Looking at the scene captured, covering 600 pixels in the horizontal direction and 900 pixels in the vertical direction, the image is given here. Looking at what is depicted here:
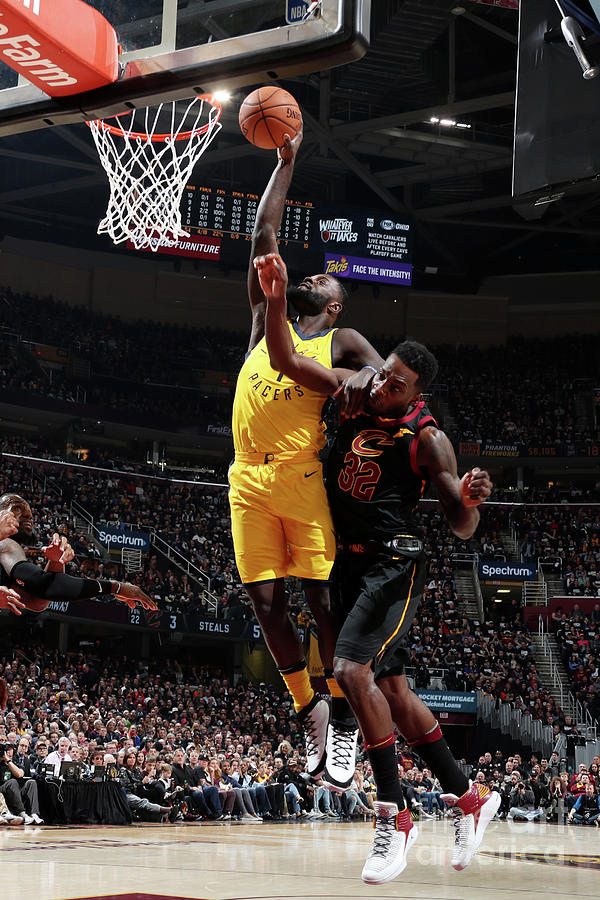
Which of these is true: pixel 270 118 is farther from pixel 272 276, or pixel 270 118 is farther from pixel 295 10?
pixel 272 276

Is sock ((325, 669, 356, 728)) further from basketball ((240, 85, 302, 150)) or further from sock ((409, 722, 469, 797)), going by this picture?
basketball ((240, 85, 302, 150))

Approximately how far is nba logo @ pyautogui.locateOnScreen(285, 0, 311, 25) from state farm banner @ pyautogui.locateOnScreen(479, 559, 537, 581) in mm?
27344

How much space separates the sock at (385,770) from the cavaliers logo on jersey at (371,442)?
1.45m

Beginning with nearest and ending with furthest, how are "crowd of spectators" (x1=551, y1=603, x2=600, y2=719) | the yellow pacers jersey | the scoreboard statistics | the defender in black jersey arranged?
the defender in black jersey, the yellow pacers jersey, the scoreboard statistics, "crowd of spectators" (x1=551, y1=603, x2=600, y2=719)

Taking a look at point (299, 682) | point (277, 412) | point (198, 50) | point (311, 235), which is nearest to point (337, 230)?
point (311, 235)

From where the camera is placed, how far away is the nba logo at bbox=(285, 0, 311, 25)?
4.83 metres

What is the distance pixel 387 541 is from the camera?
5.02 m

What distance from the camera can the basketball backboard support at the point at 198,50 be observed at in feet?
15.5

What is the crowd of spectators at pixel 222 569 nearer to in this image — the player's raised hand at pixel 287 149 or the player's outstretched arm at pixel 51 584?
the player's outstretched arm at pixel 51 584

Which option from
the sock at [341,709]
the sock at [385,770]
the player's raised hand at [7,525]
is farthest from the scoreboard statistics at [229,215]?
the sock at [385,770]

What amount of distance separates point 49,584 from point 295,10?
4.03 metres

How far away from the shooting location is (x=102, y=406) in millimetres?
31453

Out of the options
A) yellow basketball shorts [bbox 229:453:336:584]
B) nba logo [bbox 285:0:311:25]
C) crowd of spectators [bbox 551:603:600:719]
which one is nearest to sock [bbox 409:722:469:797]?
yellow basketball shorts [bbox 229:453:336:584]

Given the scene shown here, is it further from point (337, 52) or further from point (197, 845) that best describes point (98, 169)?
point (337, 52)
